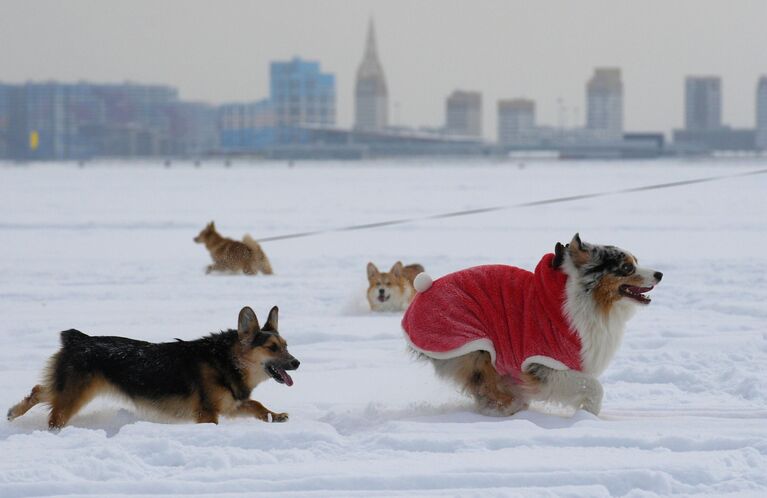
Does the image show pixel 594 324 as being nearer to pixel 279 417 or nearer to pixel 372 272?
pixel 279 417

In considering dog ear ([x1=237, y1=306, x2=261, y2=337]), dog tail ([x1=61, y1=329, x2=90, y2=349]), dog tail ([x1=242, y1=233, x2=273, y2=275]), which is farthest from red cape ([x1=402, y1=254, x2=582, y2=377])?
dog tail ([x1=242, y1=233, x2=273, y2=275])

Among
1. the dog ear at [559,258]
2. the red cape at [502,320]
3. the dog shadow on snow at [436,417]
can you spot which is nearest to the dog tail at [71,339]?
the dog shadow on snow at [436,417]

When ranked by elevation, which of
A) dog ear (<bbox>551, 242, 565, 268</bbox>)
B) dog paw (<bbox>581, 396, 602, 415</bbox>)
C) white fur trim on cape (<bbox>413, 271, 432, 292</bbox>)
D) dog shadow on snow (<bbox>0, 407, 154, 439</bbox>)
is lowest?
dog shadow on snow (<bbox>0, 407, 154, 439</bbox>)

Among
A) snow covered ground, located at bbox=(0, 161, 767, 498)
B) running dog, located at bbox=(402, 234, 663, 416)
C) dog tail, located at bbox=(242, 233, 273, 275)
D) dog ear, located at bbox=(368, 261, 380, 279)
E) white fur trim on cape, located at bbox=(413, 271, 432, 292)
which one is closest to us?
snow covered ground, located at bbox=(0, 161, 767, 498)

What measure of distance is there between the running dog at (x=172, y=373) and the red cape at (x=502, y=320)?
2.39 ft

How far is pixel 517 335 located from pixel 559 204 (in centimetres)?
2384

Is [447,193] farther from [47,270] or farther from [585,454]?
[585,454]

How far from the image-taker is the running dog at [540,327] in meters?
4.87

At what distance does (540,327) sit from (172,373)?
1762 millimetres

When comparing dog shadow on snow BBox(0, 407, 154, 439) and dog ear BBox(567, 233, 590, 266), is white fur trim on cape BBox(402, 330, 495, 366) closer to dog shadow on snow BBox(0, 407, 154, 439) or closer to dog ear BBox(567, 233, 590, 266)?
dog ear BBox(567, 233, 590, 266)

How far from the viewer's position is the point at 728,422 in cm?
479

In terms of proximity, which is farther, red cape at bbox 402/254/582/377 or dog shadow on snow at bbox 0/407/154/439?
red cape at bbox 402/254/582/377

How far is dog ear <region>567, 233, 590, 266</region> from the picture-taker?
488cm

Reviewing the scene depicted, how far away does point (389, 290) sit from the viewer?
9.65 metres
